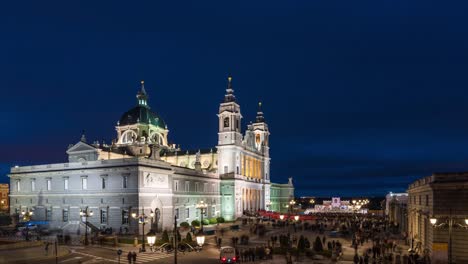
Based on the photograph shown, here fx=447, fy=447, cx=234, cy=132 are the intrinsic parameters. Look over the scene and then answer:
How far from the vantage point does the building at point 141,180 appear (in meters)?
61.1

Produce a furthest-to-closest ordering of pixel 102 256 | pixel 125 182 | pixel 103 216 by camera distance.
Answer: pixel 103 216 → pixel 125 182 → pixel 102 256

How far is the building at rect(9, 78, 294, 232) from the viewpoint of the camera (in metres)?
61.1

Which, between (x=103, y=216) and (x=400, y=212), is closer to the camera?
(x=103, y=216)

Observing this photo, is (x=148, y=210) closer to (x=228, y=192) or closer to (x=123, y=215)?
(x=123, y=215)

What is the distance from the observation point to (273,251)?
42.5m

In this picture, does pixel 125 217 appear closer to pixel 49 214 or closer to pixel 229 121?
pixel 49 214

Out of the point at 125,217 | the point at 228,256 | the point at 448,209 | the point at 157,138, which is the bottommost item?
the point at 125,217

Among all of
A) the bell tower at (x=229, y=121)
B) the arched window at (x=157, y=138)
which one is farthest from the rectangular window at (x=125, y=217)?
the bell tower at (x=229, y=121)

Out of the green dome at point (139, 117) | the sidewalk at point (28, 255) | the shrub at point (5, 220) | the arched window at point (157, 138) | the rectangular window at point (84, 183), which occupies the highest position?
the green dome at point (139, 117)

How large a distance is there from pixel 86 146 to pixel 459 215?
58.8 m

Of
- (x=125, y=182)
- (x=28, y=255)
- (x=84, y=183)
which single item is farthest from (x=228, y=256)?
(x=84, y=183)

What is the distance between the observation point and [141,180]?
60156 millimetres

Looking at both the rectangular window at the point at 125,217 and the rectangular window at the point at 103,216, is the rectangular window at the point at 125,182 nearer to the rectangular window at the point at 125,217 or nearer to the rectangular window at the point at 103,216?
the rectangular window at the point at 125,217

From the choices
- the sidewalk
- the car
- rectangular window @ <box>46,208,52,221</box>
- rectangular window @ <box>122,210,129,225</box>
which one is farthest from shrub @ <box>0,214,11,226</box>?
the car
